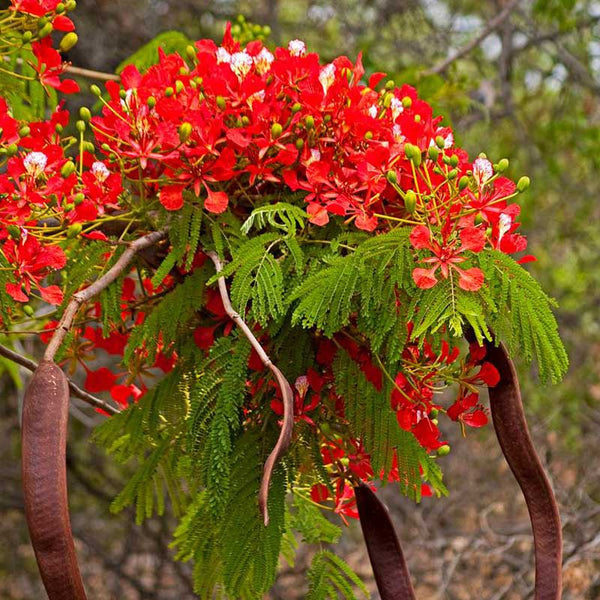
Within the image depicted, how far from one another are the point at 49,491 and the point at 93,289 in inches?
10.0

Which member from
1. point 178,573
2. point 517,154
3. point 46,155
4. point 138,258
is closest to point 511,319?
point 138,258

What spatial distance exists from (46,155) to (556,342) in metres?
0.63

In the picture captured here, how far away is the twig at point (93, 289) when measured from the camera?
870 millimetres

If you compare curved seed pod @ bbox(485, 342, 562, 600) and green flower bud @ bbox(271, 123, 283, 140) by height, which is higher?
green flower bud @ bbox(271, 123, 283, 140)

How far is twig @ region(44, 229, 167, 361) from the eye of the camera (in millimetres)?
870

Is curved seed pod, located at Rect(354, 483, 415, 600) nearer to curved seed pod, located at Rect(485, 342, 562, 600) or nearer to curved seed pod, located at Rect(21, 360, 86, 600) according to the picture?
curved seed pod, located at Rect(485, 342, 562, 600)

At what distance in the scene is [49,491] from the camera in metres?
0.76

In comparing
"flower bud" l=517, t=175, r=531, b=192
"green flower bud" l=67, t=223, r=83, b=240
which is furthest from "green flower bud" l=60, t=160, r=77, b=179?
"flower bud" l=517, t=175, r=531, b=192

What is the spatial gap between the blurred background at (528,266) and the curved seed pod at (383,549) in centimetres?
248

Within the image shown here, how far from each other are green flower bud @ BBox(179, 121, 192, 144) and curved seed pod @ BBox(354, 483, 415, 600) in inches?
→ 19.0

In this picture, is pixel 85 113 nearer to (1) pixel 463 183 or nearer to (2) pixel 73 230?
(2) pixel 73 230

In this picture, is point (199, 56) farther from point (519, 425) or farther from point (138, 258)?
Result: point (519, 425)

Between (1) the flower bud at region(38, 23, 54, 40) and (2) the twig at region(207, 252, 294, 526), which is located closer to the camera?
(2) the twig at region(207, 252, 294, 526)

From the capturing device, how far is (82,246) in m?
1.21
